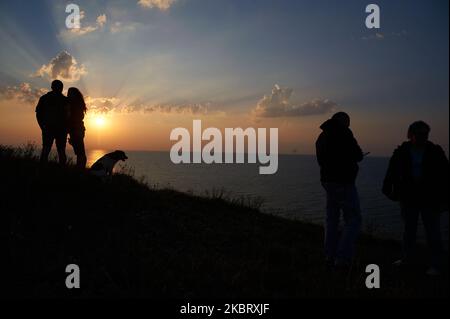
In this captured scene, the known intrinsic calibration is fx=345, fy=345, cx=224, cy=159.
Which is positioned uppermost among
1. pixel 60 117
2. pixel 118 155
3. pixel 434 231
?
pixel 60 117

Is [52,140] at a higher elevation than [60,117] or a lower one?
lower

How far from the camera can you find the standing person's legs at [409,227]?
20.1ft

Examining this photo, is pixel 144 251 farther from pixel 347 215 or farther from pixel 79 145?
pixel 79 145

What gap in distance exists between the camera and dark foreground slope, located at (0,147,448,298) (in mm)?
4262

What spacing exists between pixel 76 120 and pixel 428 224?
8.71 m

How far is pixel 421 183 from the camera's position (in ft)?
19.2

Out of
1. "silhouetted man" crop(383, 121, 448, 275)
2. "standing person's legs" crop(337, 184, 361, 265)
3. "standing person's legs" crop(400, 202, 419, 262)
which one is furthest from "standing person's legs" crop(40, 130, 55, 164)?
"standing person's legs" crop(400, 202, 419, 262)

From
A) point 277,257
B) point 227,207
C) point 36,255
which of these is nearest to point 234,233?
point 277,257

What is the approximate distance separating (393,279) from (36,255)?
5445mm

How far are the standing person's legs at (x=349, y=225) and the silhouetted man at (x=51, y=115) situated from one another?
725 cm

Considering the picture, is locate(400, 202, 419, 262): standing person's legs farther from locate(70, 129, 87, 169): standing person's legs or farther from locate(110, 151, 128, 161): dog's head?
locate(70, 129, 87, 169): standing person's legs

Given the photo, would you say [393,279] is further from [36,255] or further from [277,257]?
[36,255]

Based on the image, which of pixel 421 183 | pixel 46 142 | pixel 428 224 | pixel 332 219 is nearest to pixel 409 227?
pixel 428 224

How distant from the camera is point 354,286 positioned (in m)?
4.52
